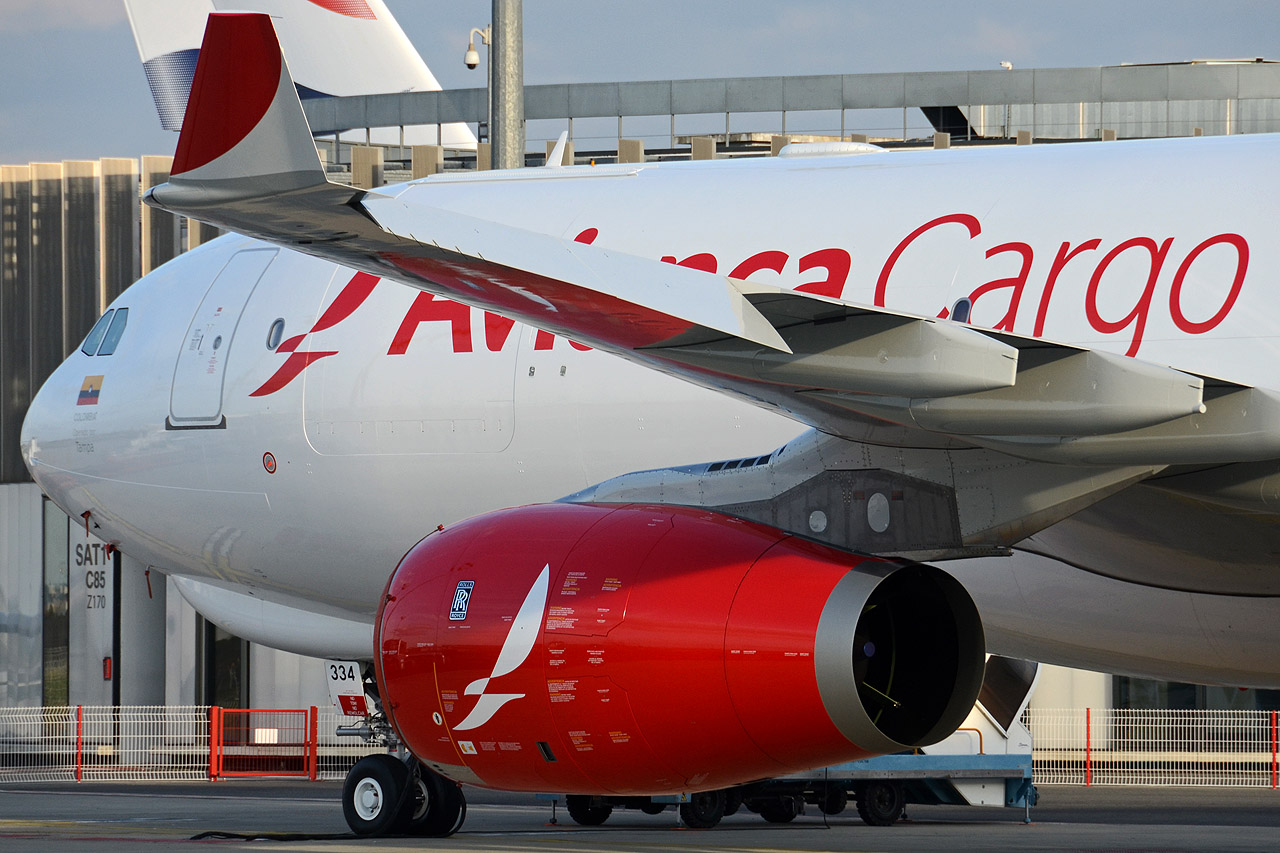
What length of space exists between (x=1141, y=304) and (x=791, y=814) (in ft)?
34.1

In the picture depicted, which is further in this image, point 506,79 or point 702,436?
point 506,79

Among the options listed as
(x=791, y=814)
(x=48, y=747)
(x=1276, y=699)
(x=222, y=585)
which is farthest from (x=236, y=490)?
(x=1276, y=699)

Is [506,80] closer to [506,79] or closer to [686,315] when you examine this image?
[506,79]

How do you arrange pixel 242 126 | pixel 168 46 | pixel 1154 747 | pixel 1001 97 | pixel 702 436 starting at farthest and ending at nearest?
pixel 168 46 → pixel 1001 97 → pixel 1154 747 → pixel 702 436 → pixel 242 126

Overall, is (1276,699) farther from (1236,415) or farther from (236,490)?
(1236,415)

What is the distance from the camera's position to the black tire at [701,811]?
15000 mm

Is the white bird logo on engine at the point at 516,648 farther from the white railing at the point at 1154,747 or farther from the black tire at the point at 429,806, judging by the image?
the white railing at the point at 1154,747

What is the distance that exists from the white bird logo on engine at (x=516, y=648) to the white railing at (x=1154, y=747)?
16700mm

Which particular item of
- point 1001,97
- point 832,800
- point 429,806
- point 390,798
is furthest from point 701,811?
point 1001,97

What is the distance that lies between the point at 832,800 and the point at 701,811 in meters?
2.47

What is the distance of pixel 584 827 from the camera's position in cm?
1515

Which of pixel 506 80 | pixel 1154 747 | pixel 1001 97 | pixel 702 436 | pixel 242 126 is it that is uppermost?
pixel 1001 97

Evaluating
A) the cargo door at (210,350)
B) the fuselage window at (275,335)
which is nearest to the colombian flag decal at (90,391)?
the cargo door at (210,350)

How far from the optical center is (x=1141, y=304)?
23.6 feet
